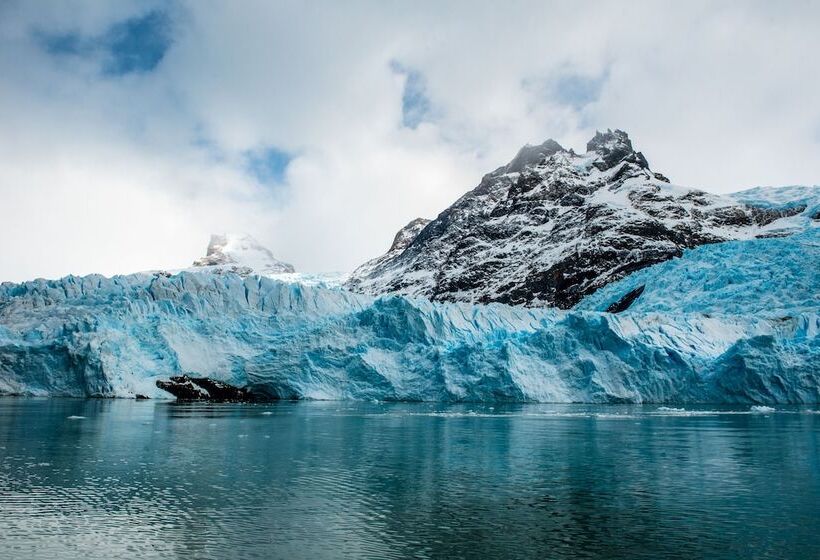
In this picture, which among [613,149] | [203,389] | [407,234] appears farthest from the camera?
[407,234]

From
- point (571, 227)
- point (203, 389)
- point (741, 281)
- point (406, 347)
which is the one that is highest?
point (571, 227)

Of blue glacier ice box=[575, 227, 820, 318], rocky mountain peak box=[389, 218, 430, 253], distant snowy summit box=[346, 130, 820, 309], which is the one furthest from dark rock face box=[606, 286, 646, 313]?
rocky mountain peak box=[389, 218, 430, 253]

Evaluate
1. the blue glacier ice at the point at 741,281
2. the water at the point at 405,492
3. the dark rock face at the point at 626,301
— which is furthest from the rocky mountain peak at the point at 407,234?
the water at the point at 405,492

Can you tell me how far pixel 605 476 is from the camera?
45.1 feet

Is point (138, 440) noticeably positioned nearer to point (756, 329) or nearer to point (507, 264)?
point (756, 329)

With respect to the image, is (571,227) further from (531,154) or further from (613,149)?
(531,154)

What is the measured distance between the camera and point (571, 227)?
10288cm

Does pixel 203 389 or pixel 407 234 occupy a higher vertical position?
pixel 407 234

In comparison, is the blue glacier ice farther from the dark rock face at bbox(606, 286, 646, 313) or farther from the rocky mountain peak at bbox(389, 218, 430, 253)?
the rocky mountain peak at bbox(389, 218, 430, 253)

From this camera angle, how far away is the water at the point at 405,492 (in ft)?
28.4

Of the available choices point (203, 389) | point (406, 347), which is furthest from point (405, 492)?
point (203, 389)

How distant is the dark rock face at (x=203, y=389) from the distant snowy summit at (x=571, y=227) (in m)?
52.4

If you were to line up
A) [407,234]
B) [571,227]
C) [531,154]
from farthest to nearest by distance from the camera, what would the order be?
[407,234] → [531,154] → [571,227]

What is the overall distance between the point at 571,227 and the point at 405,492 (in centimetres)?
9476
